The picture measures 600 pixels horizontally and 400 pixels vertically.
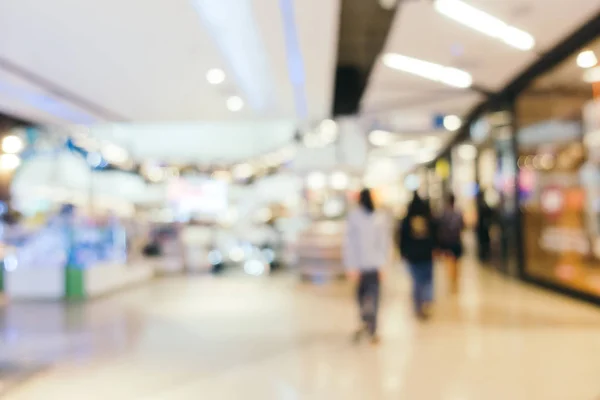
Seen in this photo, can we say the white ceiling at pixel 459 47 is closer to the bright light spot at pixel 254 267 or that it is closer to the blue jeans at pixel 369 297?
the blue jeans at pixel 369 297

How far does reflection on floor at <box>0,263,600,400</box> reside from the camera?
12.5 ft

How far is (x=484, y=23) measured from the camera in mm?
6605

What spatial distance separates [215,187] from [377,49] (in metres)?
6.77

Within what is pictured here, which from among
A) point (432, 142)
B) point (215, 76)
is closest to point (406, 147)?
point (432, 142)

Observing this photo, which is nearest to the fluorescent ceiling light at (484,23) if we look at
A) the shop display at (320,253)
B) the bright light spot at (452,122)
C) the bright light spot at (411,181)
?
the shop display at (320,253)

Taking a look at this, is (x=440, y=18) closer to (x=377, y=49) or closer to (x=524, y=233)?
(x=377, y=49)

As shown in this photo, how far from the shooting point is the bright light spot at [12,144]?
10.6 m

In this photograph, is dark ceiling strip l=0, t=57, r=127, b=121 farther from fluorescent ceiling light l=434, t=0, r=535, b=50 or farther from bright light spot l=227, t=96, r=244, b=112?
fluorescent ceiling light l=434, t=0, r=535, b=50

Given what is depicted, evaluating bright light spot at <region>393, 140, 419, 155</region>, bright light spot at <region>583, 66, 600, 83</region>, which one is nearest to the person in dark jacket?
bright light spot at <region>583, 66, 600, 83</region>

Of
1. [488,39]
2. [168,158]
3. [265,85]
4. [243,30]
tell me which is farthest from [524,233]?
[168,158]

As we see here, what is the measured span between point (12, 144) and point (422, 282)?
8.67m

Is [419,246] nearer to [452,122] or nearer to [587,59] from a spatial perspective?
[587,59]

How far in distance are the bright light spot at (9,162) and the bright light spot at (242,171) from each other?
500 cm

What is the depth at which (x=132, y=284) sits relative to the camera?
9.94 meters
